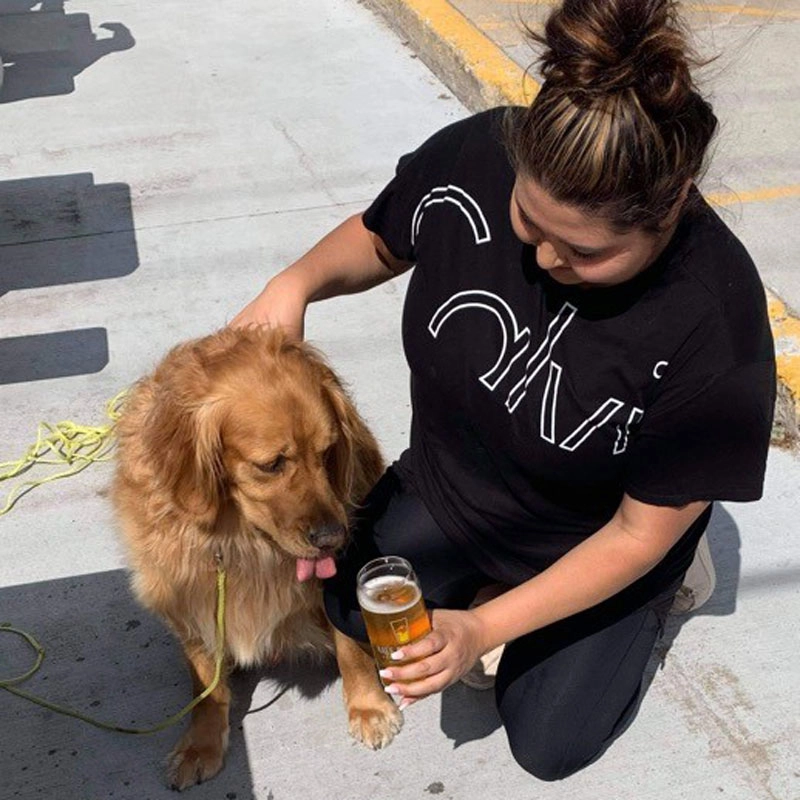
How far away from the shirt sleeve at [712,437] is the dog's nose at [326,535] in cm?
71

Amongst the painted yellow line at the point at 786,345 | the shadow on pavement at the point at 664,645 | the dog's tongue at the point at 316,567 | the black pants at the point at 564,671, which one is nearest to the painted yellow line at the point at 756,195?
the painted yellow line at the point at 786,345

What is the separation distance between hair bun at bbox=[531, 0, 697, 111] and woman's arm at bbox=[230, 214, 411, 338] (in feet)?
3.34

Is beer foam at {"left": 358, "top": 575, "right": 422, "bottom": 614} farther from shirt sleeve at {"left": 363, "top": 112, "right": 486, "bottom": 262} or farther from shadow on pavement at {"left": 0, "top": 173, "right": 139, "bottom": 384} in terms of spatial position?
shadow on pavement at {"left": 0, "top": 173, "right": 139, "bottom": 384}

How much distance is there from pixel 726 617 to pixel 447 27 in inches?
190

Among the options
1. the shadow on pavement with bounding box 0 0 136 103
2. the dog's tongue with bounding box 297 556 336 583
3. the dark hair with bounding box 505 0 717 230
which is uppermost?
the dark hair with bounding box 505 0 717 230

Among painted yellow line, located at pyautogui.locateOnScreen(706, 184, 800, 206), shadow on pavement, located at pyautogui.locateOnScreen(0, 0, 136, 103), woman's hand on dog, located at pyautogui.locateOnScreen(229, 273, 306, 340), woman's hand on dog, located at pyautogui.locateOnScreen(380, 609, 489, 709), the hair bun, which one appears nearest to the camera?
the hair bun

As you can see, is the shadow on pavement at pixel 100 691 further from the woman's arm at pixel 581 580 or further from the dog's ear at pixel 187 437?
the woman's arm at pixel 581 580

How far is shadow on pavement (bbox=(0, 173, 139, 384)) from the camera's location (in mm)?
4676

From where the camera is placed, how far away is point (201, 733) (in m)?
3.07

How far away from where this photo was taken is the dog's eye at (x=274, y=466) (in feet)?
9.01

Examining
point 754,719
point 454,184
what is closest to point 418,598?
point 454,184

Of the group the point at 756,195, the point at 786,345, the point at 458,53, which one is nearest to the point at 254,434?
the point at 786,345

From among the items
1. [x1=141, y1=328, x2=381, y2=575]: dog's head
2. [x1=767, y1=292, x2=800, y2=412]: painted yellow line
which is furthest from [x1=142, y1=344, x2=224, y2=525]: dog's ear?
[x1=767, y1=292, x2=800, y2=412]: painted yellow line

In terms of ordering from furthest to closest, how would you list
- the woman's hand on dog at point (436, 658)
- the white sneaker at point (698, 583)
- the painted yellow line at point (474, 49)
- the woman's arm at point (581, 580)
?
the painted yellow line at point (474, 49), the white sneaker at point (698, 583), the woman's arm at point (581, 580), the woman's hand on dog at point (436, 658)
